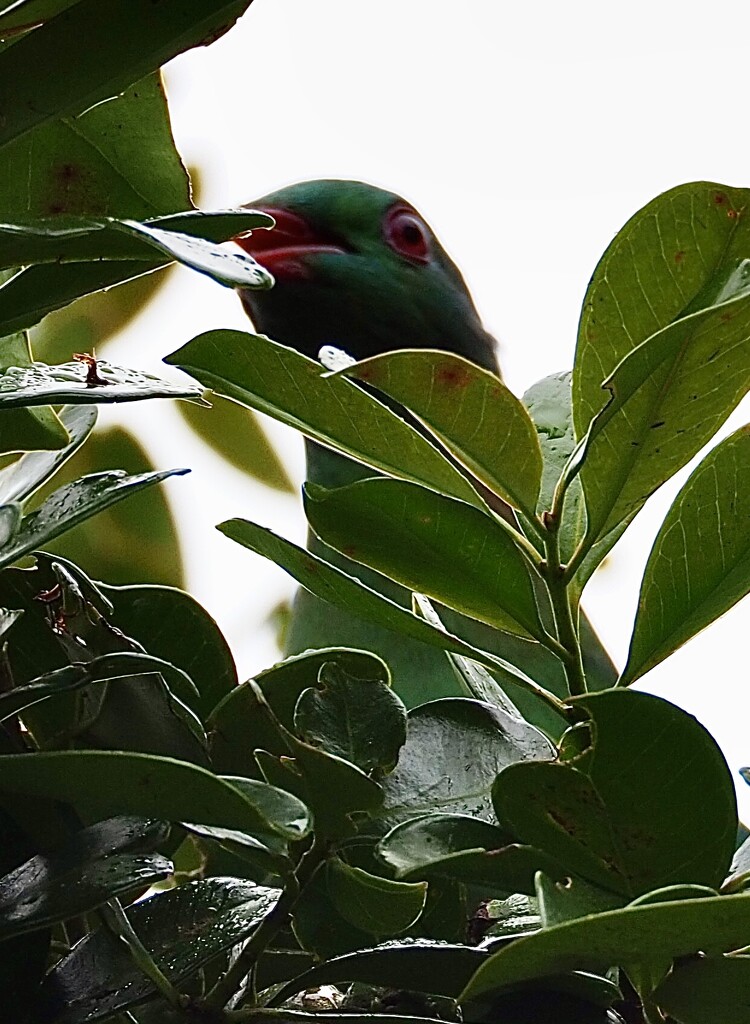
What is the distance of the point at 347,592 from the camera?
391mm

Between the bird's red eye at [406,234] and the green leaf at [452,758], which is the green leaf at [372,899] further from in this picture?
the bird's red eye at [406,234]

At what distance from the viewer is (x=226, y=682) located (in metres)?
0.40

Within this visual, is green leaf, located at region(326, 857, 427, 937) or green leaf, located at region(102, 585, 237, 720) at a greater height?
green leaf, located at region(102, 585, 237, 720)

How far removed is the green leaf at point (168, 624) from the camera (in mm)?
386

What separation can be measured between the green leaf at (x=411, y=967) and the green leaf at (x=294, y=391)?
5.5 inches

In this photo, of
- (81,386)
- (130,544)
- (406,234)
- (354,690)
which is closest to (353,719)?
(354,690)

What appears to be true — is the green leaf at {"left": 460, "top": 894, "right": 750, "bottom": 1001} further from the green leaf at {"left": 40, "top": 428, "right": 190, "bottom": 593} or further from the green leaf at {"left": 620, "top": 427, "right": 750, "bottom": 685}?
the green leaf at {"left": 40, "top": 428, "right": 190, "bottom": 593}

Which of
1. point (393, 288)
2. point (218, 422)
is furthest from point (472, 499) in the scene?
point (393, 288)

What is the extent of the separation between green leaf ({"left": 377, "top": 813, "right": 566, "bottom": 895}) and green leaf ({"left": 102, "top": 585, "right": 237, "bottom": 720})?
10 centimetres

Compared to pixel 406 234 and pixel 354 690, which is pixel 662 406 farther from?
pixel 406 234

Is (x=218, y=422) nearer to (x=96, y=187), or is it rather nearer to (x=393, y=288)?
(x=393, y=288)

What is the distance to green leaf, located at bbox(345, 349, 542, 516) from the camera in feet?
1.13

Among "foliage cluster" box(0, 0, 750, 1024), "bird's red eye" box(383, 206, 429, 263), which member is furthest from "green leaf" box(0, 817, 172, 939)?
"bird's red eye" box(383, 206, 429, 263)

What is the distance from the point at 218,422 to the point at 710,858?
3.13ft
